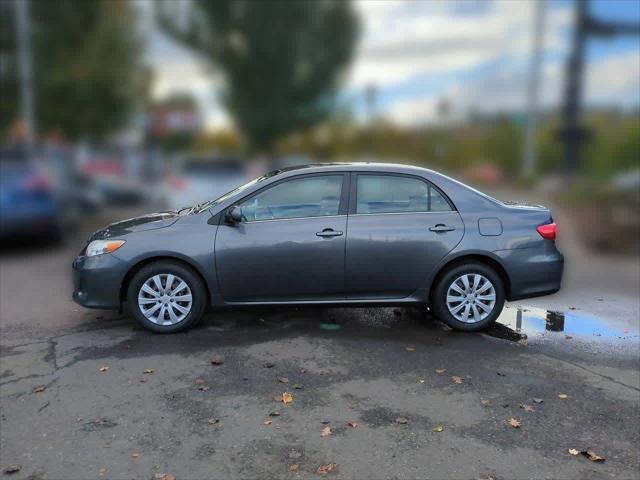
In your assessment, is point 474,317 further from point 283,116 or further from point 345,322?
point 283,116

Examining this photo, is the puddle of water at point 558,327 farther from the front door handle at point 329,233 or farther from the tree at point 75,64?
the tree at point 75,64

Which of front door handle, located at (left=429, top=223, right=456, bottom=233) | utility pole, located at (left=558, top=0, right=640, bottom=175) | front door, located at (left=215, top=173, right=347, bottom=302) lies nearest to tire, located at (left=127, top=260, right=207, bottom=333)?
front door, located at (left=215, top=173, right=347, bottom=302)

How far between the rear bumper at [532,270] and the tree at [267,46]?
1903 centimetres

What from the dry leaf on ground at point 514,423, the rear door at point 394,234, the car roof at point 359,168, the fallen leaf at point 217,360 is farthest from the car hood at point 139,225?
the dry leaf on ground at point 514,423

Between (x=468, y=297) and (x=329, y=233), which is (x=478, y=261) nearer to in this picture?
(x=468, y=297)

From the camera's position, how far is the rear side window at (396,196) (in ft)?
19.5

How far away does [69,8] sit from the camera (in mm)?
19719

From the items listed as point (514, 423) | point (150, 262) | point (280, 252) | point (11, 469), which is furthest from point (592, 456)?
point (150, 262)

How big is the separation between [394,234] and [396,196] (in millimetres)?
398

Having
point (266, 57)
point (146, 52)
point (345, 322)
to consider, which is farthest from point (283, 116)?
point (345, 322)

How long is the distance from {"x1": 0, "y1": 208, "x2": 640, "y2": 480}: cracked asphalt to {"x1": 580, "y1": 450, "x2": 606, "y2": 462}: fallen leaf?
0.05 metres

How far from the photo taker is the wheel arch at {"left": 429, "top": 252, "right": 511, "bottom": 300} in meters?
5.89

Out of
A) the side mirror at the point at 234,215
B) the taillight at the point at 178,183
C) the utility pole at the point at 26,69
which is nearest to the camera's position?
the side mirror at the point at 234,215

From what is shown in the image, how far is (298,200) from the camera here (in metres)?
5.97
